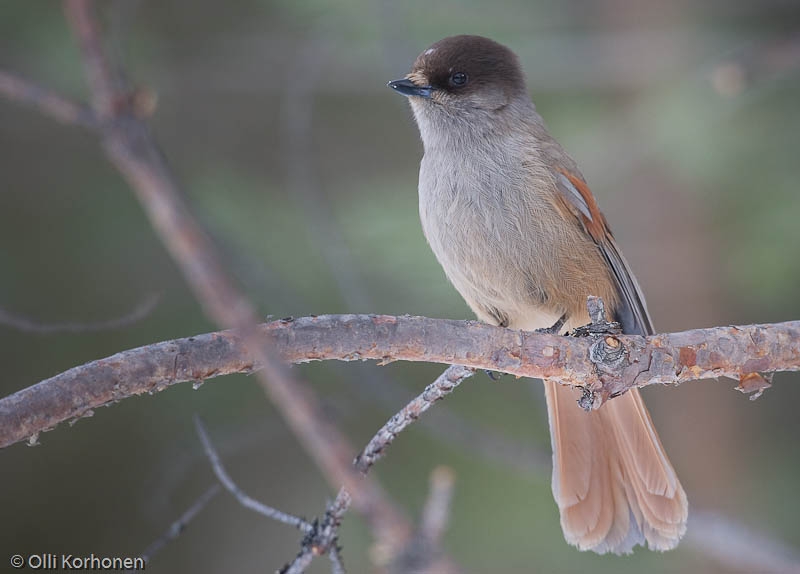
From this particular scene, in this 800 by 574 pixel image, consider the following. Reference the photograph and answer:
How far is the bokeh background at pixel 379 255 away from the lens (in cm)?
614

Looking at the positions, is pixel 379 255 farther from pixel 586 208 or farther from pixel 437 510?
pixel 437 510

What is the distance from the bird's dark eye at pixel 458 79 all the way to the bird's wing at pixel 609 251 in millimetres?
691

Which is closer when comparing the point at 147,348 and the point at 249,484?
the point at 147,348

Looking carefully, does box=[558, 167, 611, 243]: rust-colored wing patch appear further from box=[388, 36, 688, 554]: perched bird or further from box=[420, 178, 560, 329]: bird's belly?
box=[420, 178, 560, 329]: bird's belly

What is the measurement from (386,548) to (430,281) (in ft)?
15.5

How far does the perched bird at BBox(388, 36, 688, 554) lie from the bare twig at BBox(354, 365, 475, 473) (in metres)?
1.04

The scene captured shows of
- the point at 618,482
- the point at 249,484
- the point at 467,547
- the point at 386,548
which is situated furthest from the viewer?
the point at 249,484

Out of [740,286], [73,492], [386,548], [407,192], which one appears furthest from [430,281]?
[386,548]

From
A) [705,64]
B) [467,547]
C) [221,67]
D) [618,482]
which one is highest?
[221,67]

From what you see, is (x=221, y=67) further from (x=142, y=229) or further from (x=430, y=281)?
(x=430, y=281)

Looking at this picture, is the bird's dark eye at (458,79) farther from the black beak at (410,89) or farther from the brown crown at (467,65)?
the black beak at (410,89)

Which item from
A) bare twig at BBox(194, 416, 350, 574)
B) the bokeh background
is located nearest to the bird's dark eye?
the bokeh background

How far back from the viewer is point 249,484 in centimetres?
670

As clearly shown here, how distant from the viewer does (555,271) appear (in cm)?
408
